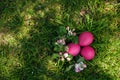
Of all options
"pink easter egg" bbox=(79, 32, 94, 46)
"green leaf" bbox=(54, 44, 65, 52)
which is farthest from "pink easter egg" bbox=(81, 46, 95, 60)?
"green leaf" bbox=(54, 44, 65, 52)

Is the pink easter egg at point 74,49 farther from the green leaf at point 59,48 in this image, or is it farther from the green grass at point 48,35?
the green grass at point 48,35

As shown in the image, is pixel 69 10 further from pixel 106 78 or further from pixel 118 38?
pixel 106 78

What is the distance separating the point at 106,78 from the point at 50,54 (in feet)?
2.38

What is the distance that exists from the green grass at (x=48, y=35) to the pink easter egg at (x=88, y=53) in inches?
4.5

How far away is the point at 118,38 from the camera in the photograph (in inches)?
143

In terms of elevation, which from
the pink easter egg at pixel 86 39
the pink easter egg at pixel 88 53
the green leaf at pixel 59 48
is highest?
the pink easter egg at pixel 86 39

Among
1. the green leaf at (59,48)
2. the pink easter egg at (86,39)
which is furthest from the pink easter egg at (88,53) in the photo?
the green leaf at (59,48)

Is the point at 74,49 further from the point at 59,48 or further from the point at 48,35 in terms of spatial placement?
the point at 48,35

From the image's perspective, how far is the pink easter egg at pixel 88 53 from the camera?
3.40 metres

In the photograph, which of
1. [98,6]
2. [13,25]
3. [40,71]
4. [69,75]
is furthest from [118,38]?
[13,25]

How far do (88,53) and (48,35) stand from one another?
579 mm

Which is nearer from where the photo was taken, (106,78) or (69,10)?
(106,78)

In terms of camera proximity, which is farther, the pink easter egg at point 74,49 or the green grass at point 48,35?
the green grass at point 48,35

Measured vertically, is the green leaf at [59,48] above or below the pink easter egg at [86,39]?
below
